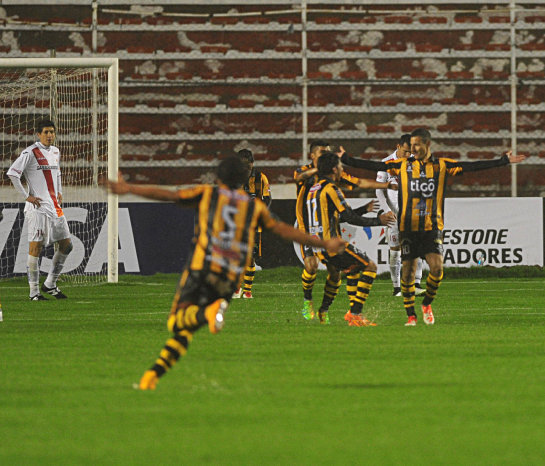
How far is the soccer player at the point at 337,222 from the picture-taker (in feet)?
33.2

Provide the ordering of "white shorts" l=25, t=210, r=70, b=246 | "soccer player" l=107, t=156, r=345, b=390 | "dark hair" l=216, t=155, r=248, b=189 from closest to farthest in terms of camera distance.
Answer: "soccer player" l=107, t=156, r=345, b=390 → "dark hair" l=216, t=155, r=248, b=189 → "white shorts" l=25, t=210, r=70, b=246

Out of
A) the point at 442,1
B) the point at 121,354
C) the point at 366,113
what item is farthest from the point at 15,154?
the point at 121,354

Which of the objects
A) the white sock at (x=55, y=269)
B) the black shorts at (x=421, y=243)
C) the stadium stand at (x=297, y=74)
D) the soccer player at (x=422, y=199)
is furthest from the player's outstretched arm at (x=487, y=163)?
the stadium stand at (x=297, y=74)

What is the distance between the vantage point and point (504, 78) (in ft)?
77.6

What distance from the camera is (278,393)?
226 inches

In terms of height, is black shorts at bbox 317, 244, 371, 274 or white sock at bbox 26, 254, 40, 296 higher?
black shorts at bbox 317, 244, 371, 274

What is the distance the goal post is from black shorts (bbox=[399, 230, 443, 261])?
712cm

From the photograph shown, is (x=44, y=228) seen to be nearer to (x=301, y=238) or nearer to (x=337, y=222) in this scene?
(x=337, y=222)

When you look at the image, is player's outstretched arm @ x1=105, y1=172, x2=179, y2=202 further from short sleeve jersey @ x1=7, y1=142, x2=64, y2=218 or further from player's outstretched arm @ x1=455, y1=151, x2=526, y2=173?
short sleeve jersey @ x1=7, y1=142, x2=64, y2=218

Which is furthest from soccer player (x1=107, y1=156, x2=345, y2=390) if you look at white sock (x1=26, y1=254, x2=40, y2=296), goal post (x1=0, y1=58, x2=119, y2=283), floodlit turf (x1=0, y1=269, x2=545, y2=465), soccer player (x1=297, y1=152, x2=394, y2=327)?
goal post (x1=0, y1=58, x2=119, y2=283)

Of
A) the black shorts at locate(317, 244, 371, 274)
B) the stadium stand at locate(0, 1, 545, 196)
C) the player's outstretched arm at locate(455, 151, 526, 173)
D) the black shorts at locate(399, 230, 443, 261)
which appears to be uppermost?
the stadium stand at locate(0, 1, 545, 196)

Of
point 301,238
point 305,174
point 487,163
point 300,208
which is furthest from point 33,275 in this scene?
point 301,238

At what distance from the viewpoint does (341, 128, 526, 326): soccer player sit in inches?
400

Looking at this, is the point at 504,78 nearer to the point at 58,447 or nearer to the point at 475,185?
the point at 475,185
